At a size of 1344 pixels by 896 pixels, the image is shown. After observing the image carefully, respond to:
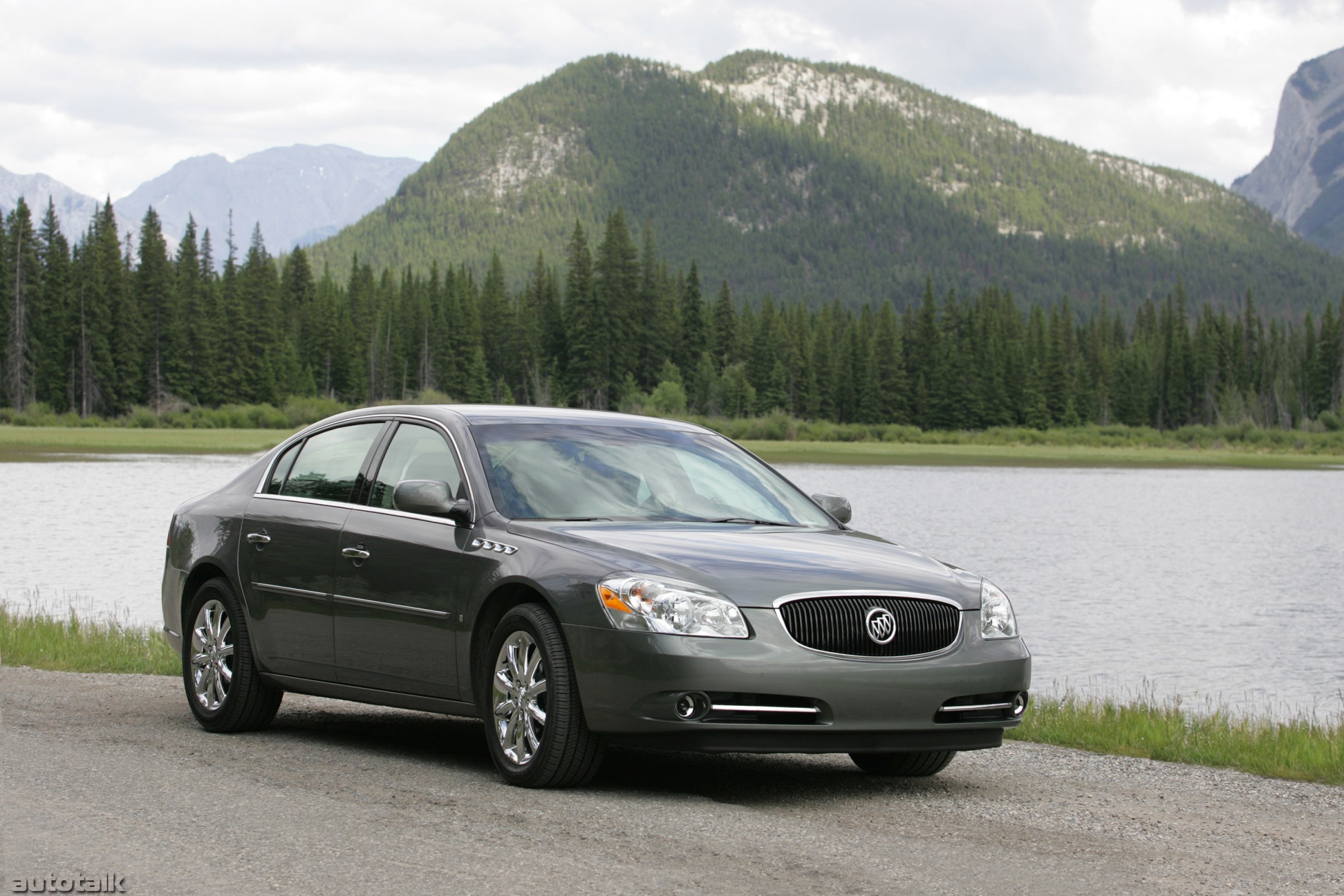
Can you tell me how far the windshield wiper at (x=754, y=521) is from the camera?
7738mm

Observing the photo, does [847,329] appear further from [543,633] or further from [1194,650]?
[543,633]

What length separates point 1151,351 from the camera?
599 ft

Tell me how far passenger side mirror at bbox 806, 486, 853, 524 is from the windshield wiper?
51cm

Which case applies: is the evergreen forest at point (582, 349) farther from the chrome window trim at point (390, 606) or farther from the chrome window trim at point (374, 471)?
the chrome window trim at point (390, 606)

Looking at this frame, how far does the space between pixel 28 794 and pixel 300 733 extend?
231cm

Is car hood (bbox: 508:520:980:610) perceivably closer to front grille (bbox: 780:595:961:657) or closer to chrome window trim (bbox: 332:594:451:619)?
front grille (bbox: 780:595:961:657)

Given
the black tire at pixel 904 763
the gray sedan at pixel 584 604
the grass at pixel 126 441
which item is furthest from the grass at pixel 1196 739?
the grass at pixel 126 441

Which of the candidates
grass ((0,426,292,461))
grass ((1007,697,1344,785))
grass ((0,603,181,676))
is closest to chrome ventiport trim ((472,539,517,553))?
grass ((1007,697,1344,785))

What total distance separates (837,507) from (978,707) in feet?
5.93

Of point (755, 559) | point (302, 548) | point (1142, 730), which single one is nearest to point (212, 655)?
point (302, 548)

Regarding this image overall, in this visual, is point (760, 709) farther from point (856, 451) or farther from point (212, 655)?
point (856, 451)

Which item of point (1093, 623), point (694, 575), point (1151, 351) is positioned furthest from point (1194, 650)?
point (1151, 351)

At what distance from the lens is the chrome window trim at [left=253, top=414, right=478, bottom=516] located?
764 centimetres

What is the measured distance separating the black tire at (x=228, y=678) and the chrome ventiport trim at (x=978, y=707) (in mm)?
3805
